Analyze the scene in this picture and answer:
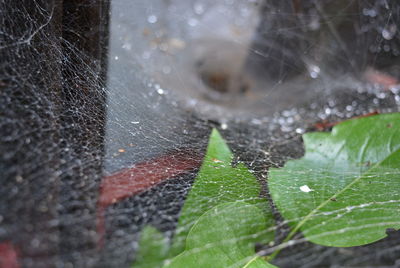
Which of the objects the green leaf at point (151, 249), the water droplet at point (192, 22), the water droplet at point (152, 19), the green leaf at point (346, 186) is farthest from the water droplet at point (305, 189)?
the water droplet at point (192, 22)

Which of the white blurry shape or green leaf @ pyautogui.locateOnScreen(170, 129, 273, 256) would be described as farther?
the white blurry shape

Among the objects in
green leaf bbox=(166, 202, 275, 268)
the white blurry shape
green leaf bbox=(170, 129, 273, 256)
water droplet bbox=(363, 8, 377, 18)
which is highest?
water droplet bbox=(363, 8, 377, 18)

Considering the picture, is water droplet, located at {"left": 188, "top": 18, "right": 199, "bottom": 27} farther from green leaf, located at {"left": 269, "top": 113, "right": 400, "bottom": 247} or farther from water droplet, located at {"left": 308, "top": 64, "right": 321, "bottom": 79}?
green leaf, located at {"left": 269, "top": 113, "right": 400, "bottom": 247}

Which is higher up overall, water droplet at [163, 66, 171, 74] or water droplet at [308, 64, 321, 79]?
water droplet at [308, 64, 321, 79]

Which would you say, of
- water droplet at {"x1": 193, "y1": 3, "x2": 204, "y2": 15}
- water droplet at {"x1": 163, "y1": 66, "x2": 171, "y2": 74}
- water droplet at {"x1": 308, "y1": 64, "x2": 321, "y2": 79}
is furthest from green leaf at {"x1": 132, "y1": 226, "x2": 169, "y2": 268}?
water droplet at {"x1": 193, "y1": 3, "x2": 204, "y2": 15}

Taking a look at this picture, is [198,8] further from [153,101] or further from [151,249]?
[151,249]

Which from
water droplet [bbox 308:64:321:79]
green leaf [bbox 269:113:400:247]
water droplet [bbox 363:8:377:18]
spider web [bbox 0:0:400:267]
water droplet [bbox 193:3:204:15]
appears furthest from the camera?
water droplet [bbox 193:3:204:15]
